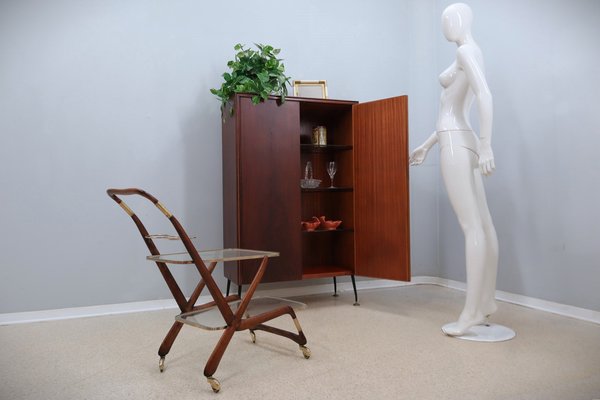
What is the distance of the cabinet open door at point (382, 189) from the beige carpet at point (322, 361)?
459 mm

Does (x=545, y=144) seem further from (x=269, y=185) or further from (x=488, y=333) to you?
(x=269, y=185)

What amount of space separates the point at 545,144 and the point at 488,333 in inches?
59.7

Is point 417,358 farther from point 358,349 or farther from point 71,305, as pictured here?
point 71,305

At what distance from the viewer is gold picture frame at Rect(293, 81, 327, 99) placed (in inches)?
153

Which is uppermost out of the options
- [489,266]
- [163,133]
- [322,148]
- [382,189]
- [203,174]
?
[163,133]

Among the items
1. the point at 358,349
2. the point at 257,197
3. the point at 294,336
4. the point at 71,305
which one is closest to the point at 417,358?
the point at 358,349

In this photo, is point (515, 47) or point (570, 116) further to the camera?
point (515, 47)

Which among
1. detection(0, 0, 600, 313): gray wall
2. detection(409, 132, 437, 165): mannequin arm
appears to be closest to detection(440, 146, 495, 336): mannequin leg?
detection(409, 132, 437, 165): mannequin arm

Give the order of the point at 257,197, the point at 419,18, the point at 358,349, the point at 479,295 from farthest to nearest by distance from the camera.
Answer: the point at 419,18
the point at 257,197
the point at 479,295
the point at 358,349

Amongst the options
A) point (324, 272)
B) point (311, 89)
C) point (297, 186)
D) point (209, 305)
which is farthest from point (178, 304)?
point (311, 89)

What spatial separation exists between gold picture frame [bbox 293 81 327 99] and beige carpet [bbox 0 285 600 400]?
1.87m

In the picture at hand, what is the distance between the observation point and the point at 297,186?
11.5ft

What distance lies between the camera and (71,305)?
11.1 feet

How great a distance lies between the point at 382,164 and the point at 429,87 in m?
1.50
